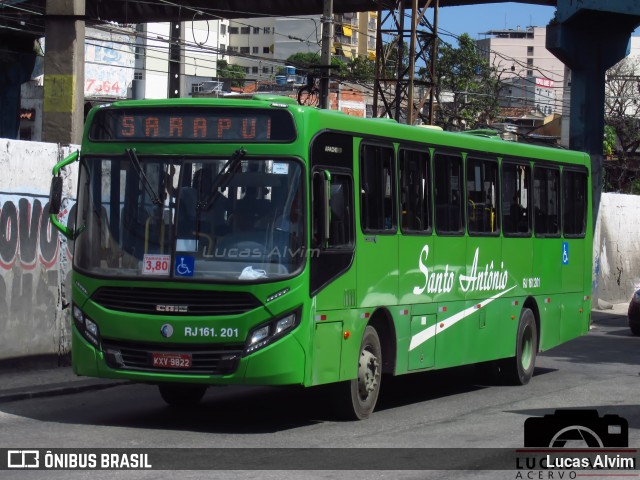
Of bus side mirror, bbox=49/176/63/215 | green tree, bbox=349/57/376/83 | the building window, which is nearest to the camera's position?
bus side mirror, bbox=49/176/63/215

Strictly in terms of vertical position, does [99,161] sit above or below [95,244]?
above

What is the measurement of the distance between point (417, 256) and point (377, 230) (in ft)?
3.67

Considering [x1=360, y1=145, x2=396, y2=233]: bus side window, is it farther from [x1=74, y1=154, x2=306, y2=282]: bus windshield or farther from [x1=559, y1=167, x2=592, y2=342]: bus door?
[x1=559, y1=167, x2=592, y2=342]: bus door

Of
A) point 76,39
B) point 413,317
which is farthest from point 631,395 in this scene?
point 76,39

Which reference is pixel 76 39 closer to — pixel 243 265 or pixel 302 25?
pixel 243 265

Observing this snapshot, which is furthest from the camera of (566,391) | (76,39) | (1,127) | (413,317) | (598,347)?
(1,127)

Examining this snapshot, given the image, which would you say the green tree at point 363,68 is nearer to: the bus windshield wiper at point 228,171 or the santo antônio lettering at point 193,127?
the santo antônio lettering at point 193,127

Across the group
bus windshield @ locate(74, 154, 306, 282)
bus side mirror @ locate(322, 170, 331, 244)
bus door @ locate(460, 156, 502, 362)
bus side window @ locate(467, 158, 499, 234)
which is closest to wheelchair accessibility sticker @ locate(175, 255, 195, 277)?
bus windshield @ locate(74, 154, 306, 282)

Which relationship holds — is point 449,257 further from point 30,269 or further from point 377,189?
point 30,269

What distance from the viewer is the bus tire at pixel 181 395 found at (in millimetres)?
12688

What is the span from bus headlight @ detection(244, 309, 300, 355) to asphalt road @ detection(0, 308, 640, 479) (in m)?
0.86

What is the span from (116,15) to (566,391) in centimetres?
2373

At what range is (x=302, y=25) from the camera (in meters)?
145

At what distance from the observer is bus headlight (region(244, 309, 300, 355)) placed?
10.6 metres
